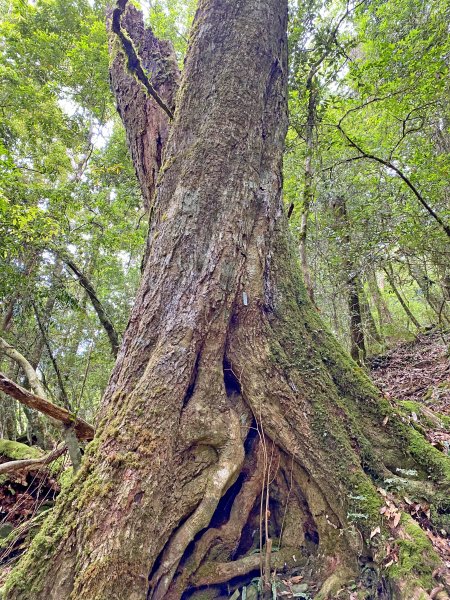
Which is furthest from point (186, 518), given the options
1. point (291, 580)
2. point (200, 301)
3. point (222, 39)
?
point (222, 39)

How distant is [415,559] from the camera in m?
1.86

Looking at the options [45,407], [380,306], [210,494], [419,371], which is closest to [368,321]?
[419,371]

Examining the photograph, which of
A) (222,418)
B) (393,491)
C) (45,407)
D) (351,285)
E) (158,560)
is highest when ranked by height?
(351,285)

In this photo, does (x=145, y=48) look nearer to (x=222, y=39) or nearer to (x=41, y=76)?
(x=222, y=39)

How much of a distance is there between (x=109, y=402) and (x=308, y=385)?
1496 millimetres

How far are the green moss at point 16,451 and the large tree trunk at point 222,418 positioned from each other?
113 inches

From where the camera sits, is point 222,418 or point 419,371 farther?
point 419,371

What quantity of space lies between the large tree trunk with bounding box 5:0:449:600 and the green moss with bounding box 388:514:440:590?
12 mm

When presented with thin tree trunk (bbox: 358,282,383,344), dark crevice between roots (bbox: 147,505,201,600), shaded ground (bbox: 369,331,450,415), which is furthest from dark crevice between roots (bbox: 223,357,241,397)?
thin tree trunk (bbox: 358,282,383,344)

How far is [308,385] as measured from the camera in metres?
2.61

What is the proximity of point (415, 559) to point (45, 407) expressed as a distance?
245 centimetres

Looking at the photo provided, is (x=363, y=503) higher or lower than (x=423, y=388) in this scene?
higher

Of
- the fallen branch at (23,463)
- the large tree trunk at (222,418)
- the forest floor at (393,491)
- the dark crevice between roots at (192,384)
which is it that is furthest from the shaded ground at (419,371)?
the fallen branch at (23,463)

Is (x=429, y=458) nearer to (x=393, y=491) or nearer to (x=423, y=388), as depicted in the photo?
(x=393, y=491)
